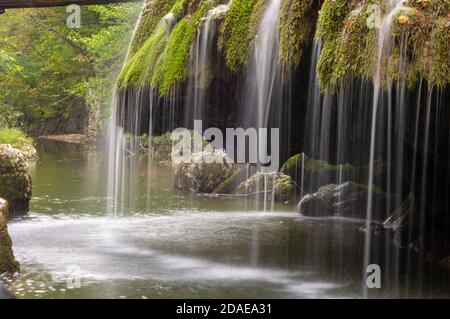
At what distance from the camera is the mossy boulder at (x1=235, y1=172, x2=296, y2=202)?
17.2 meters

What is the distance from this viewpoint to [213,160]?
763 inches

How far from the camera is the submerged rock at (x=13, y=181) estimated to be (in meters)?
14.0

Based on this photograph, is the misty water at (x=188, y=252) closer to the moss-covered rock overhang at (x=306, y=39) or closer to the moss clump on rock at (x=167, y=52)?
the moss-covered rock overhang at (x=306, y=39)

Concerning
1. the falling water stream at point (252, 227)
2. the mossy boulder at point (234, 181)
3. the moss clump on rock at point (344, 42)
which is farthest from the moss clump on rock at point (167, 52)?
the mossy boulder at point (234, 181)

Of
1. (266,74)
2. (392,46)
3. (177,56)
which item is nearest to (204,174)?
(177,56)

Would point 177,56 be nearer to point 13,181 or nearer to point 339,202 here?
point 13,181

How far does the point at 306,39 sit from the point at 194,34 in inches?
87.6

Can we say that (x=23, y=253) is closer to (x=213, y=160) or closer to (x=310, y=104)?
(x=310, y=104)

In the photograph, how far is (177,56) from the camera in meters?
11.0

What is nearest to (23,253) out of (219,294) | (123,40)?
(219,294)

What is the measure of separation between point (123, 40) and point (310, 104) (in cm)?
2420

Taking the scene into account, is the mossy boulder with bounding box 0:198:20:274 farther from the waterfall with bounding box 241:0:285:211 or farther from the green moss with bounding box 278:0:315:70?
the green moss with bounding box 278:0:315:70

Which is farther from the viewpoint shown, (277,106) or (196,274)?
(277,106)
